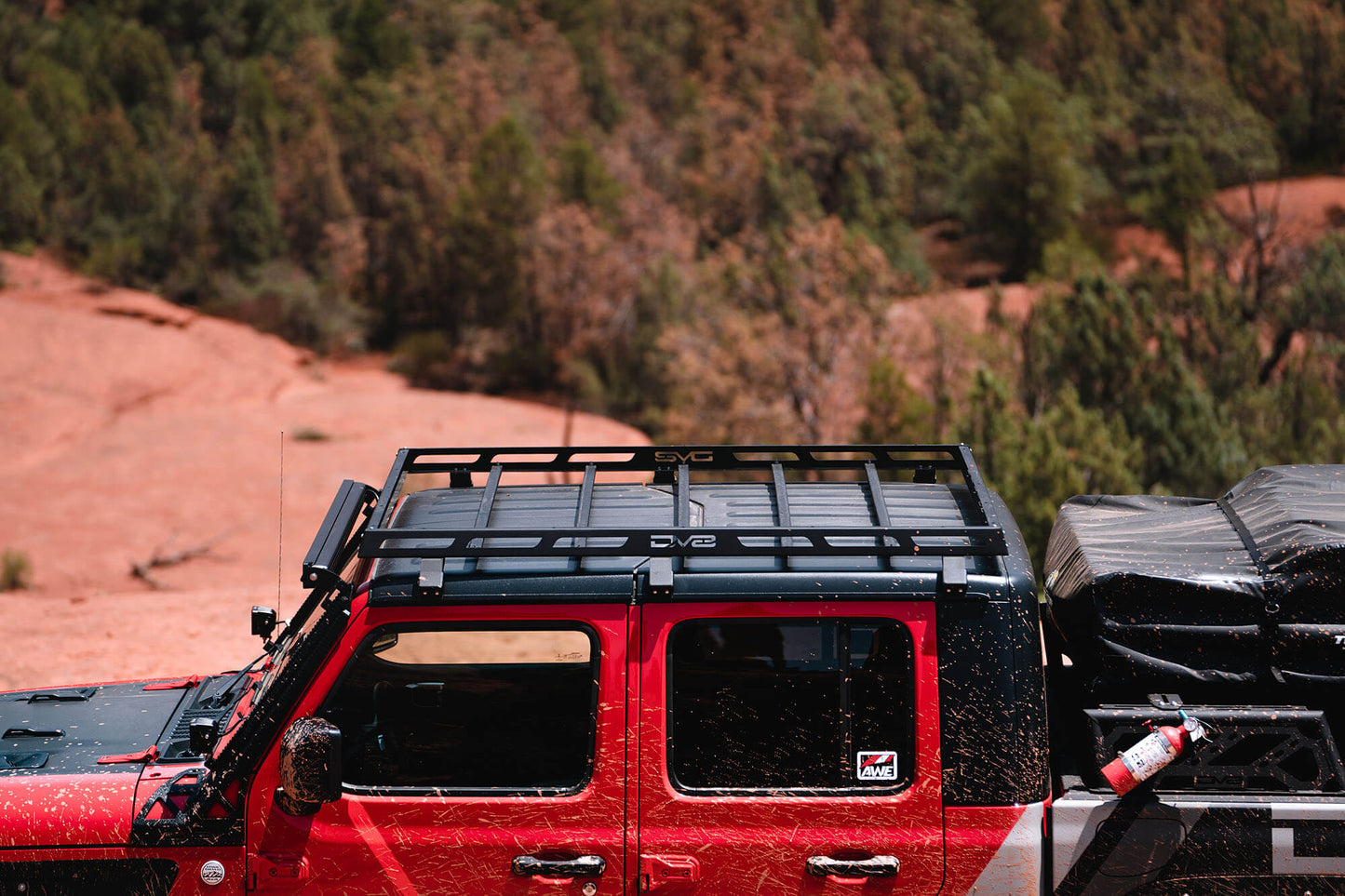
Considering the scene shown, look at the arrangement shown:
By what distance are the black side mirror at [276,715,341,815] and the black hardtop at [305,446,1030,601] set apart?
1.17 ft

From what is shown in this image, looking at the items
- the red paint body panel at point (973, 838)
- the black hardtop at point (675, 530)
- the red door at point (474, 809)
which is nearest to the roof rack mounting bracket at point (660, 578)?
the black hardtop at point (675, 530)

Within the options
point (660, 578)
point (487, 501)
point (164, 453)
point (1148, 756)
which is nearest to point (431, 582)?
point (487, 501)

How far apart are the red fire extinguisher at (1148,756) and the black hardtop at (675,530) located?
0.50 m

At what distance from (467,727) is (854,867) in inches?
41.0

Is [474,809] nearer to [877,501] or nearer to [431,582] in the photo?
[431,582]

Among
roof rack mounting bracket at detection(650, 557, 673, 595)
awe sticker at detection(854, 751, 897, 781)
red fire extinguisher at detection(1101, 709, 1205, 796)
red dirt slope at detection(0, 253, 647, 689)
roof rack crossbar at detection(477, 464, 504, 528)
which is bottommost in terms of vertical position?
red dirt slope at detection(0, 253, 647, 689)

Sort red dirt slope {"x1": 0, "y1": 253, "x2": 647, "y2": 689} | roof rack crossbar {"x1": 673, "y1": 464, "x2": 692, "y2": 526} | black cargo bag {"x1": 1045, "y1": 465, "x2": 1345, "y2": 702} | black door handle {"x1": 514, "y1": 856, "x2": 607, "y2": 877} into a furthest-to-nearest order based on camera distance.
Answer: red dirt slope {"x1": 0, "y1": 253, "x2": 647, "y2": 689} < roof rack crossbar {"x1": 673, "y1": 464, "x2": 692, "y2": 526} < black cargo bag {"x1": 1045, "y1": 465, "x2": 1345, "y2": 702} < black door handle {"x1": 514, "y1": 856, "x2": 607, "y2": 877}

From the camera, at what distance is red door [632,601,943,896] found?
2783mm

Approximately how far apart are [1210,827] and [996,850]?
52 centimetres

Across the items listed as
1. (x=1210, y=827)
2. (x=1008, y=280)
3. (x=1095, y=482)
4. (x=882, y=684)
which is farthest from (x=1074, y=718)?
(x=1008, y=280)

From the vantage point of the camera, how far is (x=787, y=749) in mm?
2854

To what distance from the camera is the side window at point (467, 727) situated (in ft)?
9.31

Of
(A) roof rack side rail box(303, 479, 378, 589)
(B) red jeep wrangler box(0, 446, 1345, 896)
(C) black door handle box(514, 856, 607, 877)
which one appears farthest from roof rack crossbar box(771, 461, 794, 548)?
(A) roof rack side rail box(303, 479, 378, 589)

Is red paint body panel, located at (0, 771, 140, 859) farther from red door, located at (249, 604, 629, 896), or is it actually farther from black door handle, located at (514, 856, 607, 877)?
black door handle, located at (514, 856, 607, 877)
